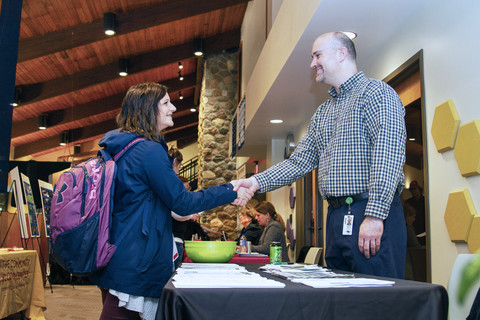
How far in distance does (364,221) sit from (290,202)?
5.29 meters

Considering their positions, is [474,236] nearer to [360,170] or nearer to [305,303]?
[360,170]

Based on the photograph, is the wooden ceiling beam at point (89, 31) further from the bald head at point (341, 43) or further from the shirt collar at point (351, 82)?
the shirt collar at point (351, 82)

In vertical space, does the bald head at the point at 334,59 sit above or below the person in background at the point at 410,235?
above

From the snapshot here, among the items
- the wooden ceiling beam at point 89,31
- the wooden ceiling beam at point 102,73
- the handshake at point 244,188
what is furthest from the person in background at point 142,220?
the wooden ceiling beam at point 102,73

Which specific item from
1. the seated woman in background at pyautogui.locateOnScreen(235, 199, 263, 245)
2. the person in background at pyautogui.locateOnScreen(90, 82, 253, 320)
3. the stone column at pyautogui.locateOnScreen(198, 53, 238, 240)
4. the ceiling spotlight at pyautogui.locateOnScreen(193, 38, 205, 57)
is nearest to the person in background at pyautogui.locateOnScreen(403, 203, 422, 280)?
the person in background at pyautogui.locateOnScreen(90, 82, 253, 320)

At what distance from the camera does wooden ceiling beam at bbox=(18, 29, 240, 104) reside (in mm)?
9086

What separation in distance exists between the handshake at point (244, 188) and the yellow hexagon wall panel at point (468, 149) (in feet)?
3.83

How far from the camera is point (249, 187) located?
2066mm

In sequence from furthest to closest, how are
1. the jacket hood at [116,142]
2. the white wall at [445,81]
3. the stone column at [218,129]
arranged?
the stone column at [218,129] < the white wall at [445,81] < the jacket hood at [116,142]

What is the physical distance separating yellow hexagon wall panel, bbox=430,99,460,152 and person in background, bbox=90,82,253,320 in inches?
62.1

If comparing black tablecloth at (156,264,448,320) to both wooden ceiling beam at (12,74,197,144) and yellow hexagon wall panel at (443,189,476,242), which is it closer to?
yellow hexagon wall panel at (443,189,476,242)

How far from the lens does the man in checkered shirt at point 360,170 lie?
1718mm

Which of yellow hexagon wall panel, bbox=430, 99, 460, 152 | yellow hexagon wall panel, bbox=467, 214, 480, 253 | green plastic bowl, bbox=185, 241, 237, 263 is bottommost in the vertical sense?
green plastic bowl, bbox=185, 241, 237, 263

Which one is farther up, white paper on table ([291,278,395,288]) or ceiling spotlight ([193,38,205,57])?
ceiling spotlight ([193,38,205,57])
